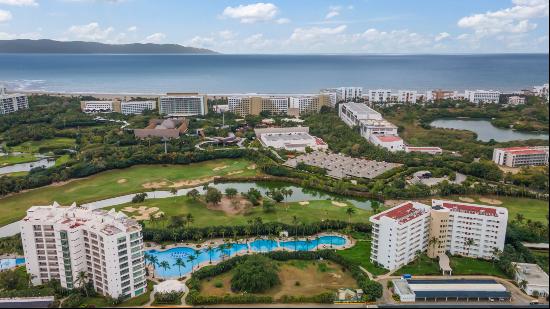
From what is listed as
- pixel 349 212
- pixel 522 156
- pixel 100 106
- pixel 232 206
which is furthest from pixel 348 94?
pixel 349 212

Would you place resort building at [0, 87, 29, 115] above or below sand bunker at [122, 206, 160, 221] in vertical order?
above

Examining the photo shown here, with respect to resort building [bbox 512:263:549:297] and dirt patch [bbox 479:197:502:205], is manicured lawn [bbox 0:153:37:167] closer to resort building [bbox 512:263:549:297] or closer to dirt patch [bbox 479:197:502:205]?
dirt patch [bbox 479:197:502:205]

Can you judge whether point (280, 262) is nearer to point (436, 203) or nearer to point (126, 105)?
point (436, 203)

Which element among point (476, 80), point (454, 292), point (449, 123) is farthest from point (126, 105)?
point (476, 80)

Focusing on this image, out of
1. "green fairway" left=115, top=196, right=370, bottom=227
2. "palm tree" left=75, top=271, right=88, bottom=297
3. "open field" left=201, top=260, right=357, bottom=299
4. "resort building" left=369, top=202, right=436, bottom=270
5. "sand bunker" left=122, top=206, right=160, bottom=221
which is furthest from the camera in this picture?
"sand bunker" left=122, top=206, right=160, bottom=221

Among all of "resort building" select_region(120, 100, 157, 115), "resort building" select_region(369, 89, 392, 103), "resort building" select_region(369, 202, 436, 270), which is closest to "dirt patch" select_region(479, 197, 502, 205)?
"resort building" select_region(369, 202, 436, 270)

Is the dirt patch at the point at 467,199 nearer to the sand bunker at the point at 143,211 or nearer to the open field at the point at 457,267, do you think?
the open field at the point at 457,267
